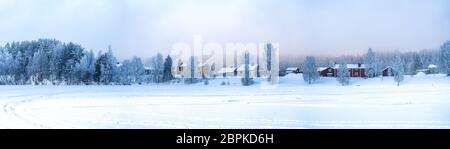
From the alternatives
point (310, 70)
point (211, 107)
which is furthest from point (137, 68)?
point (211, 107)

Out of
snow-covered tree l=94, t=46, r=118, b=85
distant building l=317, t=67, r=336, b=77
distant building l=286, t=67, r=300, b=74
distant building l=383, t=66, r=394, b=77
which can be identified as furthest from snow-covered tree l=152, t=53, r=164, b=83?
distant building l=383, t=66, r=394, b=77

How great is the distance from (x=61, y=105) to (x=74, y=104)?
31cm

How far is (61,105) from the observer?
4.72m

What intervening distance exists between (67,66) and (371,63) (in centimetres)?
234

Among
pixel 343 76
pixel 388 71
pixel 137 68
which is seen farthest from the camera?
pixel 343 76

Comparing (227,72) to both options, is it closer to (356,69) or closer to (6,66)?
(356,69)

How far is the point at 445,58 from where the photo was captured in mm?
3410

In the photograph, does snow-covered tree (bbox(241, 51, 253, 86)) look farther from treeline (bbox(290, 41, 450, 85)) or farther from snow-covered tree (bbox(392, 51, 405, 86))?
snow-covered tree (bbox(392, 51, 405, 86))

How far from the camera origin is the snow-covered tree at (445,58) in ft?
11.0

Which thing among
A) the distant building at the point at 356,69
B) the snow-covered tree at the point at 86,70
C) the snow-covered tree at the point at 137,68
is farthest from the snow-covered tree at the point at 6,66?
the distant building at the point at 356,69

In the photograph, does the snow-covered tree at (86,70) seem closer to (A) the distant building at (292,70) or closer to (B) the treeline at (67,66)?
(B) the treeline at (67,66)
